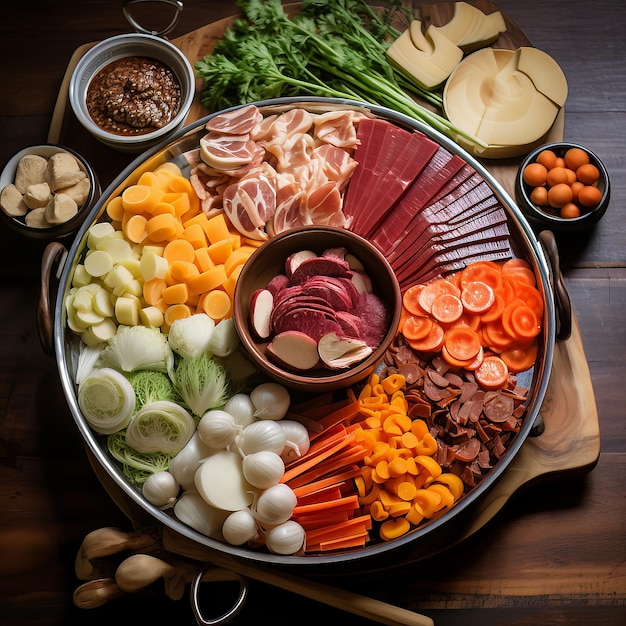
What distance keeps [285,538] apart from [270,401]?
41 cm

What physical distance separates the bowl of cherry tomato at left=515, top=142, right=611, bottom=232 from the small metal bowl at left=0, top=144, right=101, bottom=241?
64.1 inches

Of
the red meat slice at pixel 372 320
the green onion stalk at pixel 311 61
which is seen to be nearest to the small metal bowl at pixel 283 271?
the red meat slice at pixel 372 320

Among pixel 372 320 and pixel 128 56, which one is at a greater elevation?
pixel 128 56

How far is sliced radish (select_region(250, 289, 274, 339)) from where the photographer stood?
2.18 m

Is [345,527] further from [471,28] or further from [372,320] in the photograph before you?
[471,28]

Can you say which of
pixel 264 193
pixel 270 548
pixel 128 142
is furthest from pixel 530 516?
pixel 128 142

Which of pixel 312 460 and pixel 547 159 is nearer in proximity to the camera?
pixel 312 460

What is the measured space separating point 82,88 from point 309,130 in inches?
37.1

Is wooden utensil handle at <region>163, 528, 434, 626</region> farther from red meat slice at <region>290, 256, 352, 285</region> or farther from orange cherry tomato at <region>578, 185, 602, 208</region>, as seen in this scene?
orange cherry tomato at <region>578, 185, 602, 208</region>

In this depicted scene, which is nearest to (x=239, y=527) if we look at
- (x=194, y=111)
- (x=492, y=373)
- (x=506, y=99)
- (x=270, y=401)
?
(x=270, y=401)

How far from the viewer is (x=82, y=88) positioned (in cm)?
274

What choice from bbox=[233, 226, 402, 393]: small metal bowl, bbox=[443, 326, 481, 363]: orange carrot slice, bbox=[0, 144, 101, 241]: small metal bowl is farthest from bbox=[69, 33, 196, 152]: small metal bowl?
bbox=[443, 326, 481, 363]: orange carrot slice

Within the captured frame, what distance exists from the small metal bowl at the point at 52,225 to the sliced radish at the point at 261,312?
0.82 m

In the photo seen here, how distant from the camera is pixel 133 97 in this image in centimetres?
270
